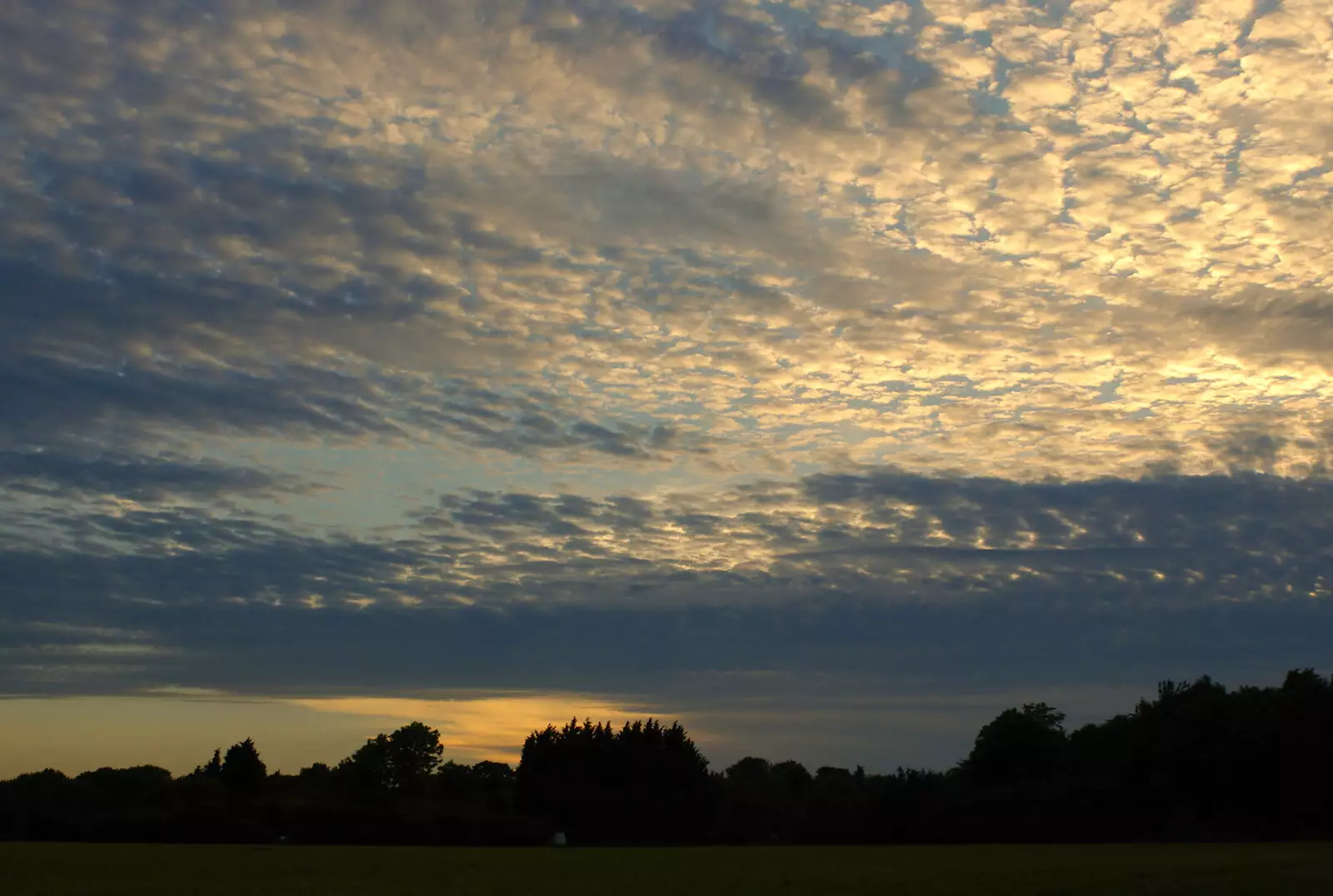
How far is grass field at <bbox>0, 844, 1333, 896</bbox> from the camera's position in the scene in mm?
24859

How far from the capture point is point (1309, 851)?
144 ft

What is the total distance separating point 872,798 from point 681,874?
44.7 meters

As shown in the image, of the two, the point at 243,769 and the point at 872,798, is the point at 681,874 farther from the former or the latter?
the point at 243,769

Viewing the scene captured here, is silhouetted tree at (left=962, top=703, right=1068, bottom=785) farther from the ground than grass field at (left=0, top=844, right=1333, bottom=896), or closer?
farther from the ground

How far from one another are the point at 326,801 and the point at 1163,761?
51520 mm

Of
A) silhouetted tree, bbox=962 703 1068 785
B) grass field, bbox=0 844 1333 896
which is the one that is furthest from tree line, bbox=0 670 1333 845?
grass field, bbox=0 844 1333 896

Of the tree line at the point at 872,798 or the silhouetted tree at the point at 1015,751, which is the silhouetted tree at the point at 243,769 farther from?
the silhouetted tree at the point at 1015,751

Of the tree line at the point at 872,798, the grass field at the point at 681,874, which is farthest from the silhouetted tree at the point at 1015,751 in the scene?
the grass field at the point at 681,874

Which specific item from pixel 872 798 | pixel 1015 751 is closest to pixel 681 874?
pixel 872 798

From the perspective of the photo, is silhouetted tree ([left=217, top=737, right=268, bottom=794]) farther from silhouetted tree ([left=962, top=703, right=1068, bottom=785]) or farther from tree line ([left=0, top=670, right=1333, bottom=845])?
silhouetted tree ([left=962, top=703, right=1068, bottom=785])

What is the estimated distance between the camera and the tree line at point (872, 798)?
65.2 meters

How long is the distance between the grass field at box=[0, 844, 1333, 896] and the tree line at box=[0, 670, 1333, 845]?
1890cm

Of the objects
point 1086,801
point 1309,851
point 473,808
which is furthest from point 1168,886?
point 473,808

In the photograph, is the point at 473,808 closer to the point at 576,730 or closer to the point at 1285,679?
the point at 576,730
